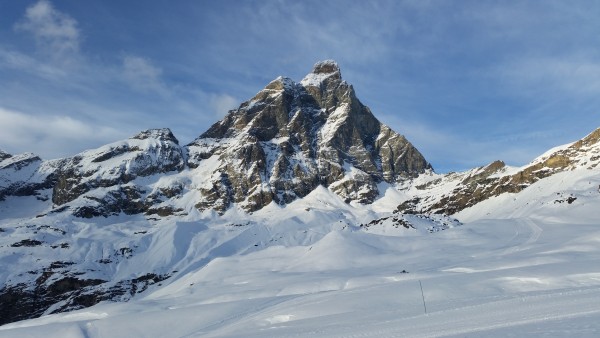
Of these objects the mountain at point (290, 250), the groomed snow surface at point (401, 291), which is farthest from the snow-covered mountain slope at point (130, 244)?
the groomed snow surface at point (401, 291)

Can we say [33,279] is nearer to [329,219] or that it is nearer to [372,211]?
[329,219]

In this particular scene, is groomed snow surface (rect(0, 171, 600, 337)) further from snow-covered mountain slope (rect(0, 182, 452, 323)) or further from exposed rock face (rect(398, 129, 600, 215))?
snow-covered mountain slope (rect(0, 182, 452, 323))

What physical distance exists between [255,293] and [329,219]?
124122 mm

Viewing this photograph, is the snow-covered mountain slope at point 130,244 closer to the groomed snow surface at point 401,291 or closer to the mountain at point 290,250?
the mountain at point 290,250

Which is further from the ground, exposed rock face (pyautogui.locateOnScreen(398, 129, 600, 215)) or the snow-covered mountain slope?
exposed rock face (pyautogui.locateOnScreen(398, 129, 600, 215))

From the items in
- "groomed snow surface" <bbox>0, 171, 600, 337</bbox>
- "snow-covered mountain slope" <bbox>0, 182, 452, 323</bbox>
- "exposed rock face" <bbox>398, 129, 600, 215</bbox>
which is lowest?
"groomed snow surface" <bbox>0, 171, 600, 337</bbox>

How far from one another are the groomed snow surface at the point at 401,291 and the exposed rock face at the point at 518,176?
76.4 feet

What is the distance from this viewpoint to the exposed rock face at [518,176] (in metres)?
140

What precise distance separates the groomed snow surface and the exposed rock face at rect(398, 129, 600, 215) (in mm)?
23276

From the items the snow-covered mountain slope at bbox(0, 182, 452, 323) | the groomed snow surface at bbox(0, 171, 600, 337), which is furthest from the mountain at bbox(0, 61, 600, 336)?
the snow-covered mountain slope at bbox(0, 182, 452, 323)

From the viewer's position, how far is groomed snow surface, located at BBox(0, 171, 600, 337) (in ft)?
54.1

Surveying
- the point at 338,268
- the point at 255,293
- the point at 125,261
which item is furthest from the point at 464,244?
the point at 125,261

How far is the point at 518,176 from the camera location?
146625mm

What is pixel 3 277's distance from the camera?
135m
